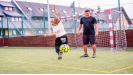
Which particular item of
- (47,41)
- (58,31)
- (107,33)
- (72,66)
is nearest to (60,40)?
(58,31)

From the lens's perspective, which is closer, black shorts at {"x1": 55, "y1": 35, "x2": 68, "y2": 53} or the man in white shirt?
the man in white shirt

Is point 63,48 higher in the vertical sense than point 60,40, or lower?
lower

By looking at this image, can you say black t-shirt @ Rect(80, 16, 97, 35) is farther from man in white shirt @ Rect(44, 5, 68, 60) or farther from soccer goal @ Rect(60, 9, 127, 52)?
soccer goal @ Rect(60, 9, 127, 52)

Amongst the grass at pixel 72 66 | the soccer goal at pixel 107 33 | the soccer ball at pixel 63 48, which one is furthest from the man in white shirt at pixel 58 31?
the soccer goal at pixel 107 33

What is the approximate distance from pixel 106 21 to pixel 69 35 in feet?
9.57

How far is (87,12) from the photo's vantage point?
7.59 metres

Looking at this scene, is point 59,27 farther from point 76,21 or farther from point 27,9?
point 27,9

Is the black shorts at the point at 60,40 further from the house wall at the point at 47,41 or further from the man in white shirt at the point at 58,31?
the house wall at the point at 47,41

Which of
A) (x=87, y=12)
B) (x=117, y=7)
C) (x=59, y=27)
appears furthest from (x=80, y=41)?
(x=59, y=27)

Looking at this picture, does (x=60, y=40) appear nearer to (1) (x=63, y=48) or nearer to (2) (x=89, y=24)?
(1) (x=63, y=48)

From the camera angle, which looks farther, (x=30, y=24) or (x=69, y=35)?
(x=30, y=24)

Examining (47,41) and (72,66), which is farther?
(47,41)

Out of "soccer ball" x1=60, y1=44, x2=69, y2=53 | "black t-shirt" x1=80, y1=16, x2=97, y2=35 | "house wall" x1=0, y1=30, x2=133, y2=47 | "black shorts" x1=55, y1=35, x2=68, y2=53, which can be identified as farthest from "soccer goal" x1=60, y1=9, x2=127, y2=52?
"soccer ball" x1=60, y1=44, x2=69, y2=53

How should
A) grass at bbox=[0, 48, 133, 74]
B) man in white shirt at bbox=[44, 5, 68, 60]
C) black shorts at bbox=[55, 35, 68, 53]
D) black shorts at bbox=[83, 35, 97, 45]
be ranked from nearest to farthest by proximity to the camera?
grass at bbox=[0, 48, 133, 74], man in white shirt at bbox=[44, 5, 68, 60], black shorts at bbox=[55, 35, 68, 53], black shorts at bbox=[83, 35, 97, 45]
